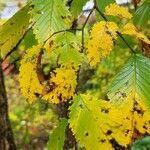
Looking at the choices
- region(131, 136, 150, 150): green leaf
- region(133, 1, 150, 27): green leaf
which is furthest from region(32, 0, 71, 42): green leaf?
region(131, 136, 150, 150): green leaf

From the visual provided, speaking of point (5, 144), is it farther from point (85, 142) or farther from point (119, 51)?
point (119, 51)

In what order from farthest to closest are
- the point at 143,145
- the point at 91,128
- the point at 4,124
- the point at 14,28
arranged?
the point at 4,124
the point at 143,145
the point at 14,28
the point at 91,128

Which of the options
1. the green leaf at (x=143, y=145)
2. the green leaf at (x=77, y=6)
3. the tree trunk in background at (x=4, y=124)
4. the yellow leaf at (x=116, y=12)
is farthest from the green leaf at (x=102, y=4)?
the tree trunk in background at (x=4, y=124)

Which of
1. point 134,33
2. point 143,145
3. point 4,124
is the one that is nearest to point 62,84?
point 134,33

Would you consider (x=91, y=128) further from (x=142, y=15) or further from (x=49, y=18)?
(x=142, y=15)

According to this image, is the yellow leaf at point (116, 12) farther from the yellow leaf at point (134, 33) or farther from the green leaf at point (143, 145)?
the green leaf at point (143, 145)

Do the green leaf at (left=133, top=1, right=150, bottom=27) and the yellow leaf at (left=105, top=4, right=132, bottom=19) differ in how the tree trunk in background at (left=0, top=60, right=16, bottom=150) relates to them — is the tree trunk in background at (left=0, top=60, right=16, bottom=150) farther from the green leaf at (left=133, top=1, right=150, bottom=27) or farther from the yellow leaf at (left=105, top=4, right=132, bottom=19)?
the yellow leaf at (left=105, top=4, right=132, bottom=19)
